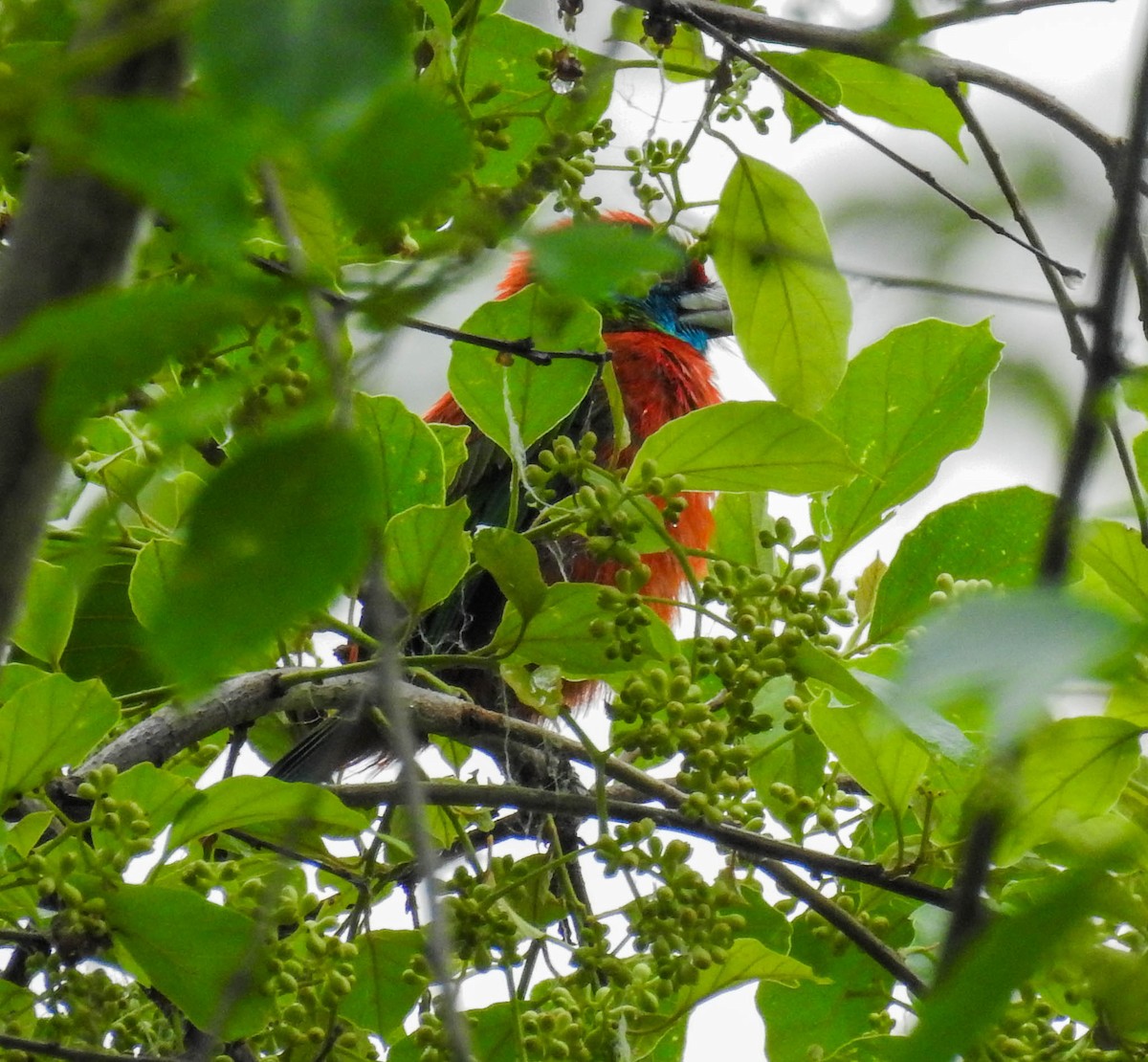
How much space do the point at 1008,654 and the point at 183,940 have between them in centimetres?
114

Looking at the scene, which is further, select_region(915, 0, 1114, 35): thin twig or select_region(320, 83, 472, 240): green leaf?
select_region(915, 0, 1114, 35): thin twig

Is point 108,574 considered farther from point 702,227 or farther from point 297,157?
point 297,157

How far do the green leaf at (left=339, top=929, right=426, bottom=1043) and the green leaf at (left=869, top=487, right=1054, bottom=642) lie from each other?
→ 685mm

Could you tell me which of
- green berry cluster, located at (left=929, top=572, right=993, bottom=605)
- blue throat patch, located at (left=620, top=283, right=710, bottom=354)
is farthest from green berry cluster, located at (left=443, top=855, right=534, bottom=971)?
blue throat patch, located at (left=620, top=283, right=710, bottom=354)

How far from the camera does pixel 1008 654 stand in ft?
1.43

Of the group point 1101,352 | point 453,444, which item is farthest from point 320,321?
point 453,444

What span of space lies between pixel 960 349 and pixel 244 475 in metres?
1.40

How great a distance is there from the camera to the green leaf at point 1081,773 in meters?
1.31

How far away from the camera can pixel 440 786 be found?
1.57m

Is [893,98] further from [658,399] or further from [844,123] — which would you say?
[658,399]

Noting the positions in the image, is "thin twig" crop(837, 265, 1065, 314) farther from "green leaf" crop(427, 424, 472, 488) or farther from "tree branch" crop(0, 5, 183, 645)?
"green leaf" crop(427, 424, 472, 488)

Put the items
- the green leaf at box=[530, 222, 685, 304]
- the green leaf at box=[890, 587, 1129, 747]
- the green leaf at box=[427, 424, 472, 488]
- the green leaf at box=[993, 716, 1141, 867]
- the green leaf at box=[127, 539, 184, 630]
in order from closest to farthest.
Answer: the green leaf at box=[890, 587, 1129, 747], the green leaf at box=[530, 222, 685, 304], the green leaf at box=[993, 716, 1141, 867], the green leaf at box=[127, 539, 184, 630], the green leaf at box=[427, 424, 472, 488]

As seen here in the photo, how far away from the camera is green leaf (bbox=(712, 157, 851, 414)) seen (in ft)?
5.40

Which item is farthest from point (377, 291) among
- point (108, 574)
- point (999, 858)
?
point (108, 574)
